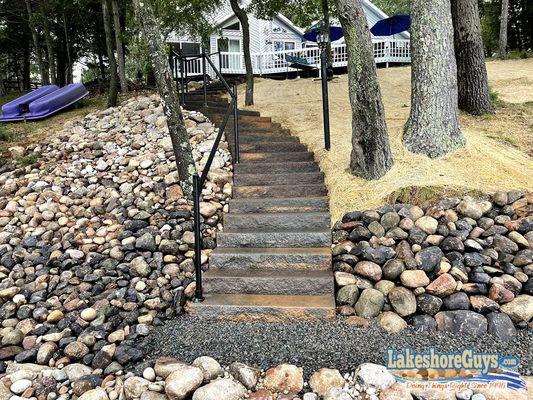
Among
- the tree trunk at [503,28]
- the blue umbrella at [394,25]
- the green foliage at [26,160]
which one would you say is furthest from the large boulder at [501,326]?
the tree trunk at [503,28]

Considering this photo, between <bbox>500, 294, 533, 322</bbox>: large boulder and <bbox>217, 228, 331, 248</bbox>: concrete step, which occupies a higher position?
<bbox>217, 228, 331, 248</bbox>: concrete step

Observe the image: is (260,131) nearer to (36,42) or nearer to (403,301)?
(403,301)

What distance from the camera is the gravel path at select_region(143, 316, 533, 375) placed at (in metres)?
2.54

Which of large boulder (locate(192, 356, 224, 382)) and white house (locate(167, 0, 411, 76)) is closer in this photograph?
large boulder (locate(192, 356, 224, 382))

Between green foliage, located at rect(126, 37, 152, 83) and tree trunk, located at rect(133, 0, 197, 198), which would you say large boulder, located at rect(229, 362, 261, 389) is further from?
green foliage, located at rect(126, 37, 152, 83)

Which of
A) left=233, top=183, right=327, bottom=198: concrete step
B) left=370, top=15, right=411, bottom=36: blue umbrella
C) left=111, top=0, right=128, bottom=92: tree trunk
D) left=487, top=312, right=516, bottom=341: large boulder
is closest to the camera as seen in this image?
left=487, top=312, right=516, bottom=341: large boulder

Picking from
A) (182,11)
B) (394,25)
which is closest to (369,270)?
(182,11)

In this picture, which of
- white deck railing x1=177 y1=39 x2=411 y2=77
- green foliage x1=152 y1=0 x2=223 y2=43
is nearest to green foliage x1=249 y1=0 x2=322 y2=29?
green foliage x1=152 y1=0 x2=223 y2=43

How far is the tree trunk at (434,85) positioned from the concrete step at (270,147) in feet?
5.15

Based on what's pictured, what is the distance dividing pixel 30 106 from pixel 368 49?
758 cm

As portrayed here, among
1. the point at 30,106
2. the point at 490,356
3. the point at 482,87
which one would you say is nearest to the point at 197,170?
the point at 490,356

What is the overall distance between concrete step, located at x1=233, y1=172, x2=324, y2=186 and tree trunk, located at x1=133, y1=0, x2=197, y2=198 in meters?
0.59

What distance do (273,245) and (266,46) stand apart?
51.5ft

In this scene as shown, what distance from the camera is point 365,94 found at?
3.95 metres
